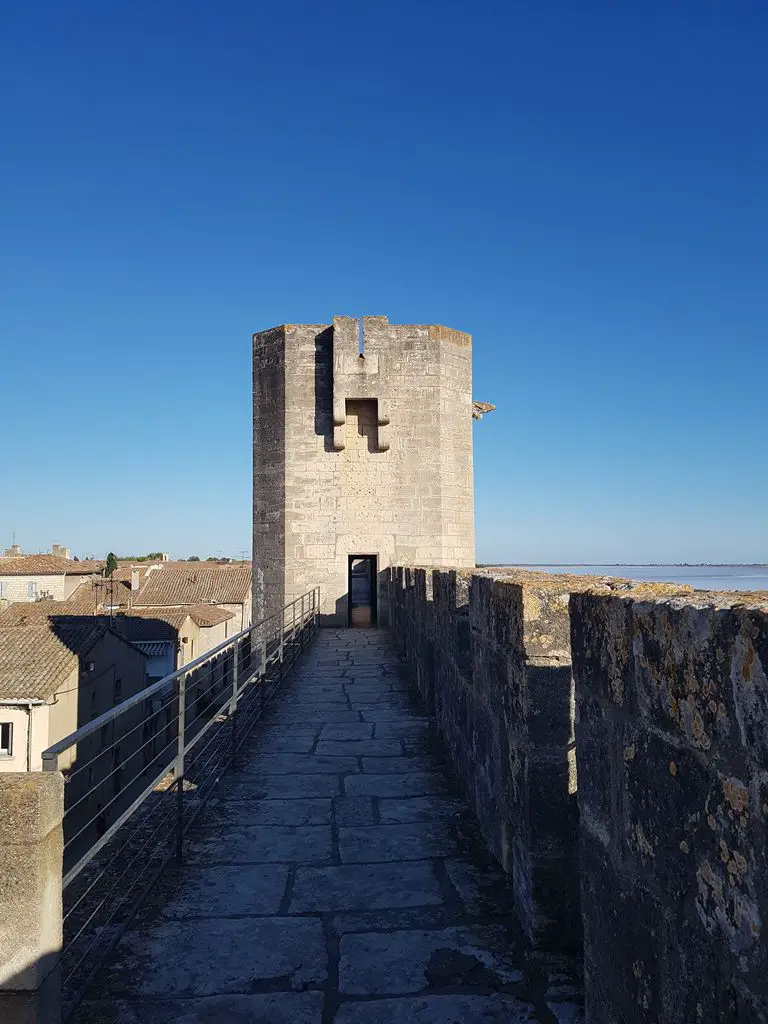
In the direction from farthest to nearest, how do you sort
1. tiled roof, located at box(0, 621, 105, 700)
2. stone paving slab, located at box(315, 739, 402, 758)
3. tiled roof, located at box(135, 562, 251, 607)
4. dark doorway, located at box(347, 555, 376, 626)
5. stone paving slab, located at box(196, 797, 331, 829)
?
tiled roof, located at box(135, 562, 251, 607) < tiled roof, located at box(0, 621, 105, 700) < dark doorway, located at box(347, 555, 376, 626) < stone paving slab, located at box(315, 739, 402, 758) < stone paving slab, located at box(196, 797, 331, 829)

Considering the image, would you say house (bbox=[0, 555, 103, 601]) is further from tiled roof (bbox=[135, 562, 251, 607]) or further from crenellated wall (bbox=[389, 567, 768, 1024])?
crenellated wall (bbox=[389, 567, 768, 1024])

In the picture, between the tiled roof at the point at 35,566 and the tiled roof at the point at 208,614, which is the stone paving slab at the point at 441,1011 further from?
the tiled roof at the point at 35,566

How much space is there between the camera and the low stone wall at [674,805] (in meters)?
1.05

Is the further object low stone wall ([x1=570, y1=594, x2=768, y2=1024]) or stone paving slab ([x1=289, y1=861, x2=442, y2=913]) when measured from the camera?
stone paving slab ([x1=289, y1=861, x2=442, y2=913])

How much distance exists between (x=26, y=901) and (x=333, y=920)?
1.31 metres

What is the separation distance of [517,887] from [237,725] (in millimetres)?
3343

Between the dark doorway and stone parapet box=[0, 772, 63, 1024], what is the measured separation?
39.2 feet

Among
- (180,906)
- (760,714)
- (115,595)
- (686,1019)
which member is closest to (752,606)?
(760,714)

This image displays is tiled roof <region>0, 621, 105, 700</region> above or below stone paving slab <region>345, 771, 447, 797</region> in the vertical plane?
below

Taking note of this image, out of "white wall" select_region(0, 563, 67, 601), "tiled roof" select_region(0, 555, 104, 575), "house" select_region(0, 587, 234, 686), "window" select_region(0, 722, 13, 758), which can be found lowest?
"window" select_region(0, 722, 13, 758)

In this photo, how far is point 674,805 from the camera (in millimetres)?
1306

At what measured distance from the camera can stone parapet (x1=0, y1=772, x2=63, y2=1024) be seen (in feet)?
5.62

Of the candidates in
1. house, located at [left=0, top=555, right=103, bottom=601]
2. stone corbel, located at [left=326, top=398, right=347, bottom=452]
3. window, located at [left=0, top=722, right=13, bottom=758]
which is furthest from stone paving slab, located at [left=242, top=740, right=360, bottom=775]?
house, located at [left=0, top=555, right=103, bottom=601]

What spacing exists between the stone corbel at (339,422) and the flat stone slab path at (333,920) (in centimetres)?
946
